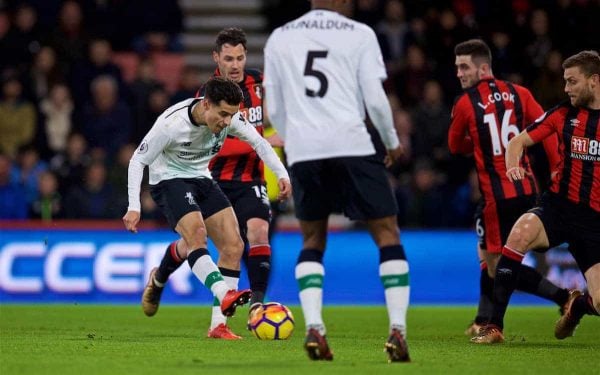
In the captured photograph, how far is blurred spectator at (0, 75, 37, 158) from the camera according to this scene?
16.3 m

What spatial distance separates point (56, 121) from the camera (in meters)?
16.5

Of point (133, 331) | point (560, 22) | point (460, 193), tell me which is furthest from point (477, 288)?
point (133, 331)

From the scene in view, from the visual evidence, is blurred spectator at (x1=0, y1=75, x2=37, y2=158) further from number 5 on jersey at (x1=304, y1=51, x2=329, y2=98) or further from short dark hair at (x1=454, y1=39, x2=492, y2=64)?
number 5 on jersey at (x1=304, y1=51, x2=329, y2=98)

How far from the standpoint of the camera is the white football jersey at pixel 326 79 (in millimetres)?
6953

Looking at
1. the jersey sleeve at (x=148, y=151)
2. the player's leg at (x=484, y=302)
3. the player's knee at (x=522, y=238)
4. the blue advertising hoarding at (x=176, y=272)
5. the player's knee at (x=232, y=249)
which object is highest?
the jersey sleeve at (x=148, y=151)

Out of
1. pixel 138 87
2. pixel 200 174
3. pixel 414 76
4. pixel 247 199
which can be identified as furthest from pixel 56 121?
pixel 200 174

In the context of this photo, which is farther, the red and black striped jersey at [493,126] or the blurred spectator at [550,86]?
the blurred spectator at [550,86]

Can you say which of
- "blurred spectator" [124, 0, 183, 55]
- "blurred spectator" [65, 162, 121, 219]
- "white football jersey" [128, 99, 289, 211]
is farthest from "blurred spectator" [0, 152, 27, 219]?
"white football jersey" [128, 99, 289, 211]

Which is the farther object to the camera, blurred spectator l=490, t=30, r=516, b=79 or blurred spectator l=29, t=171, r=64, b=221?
blurred spectator l=490, t=30, r=516, b=79

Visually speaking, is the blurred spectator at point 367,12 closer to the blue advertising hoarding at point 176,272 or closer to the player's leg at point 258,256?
the blue advertising hoarding at point 176,272

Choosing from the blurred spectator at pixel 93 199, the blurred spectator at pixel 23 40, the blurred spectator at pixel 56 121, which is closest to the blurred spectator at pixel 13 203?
the blurred spectator at pixel 93 199

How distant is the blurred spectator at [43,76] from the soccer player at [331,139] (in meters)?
10.2

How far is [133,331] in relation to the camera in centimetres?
991

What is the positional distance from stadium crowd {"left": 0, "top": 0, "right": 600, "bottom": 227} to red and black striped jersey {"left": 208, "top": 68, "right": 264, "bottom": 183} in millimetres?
5256
